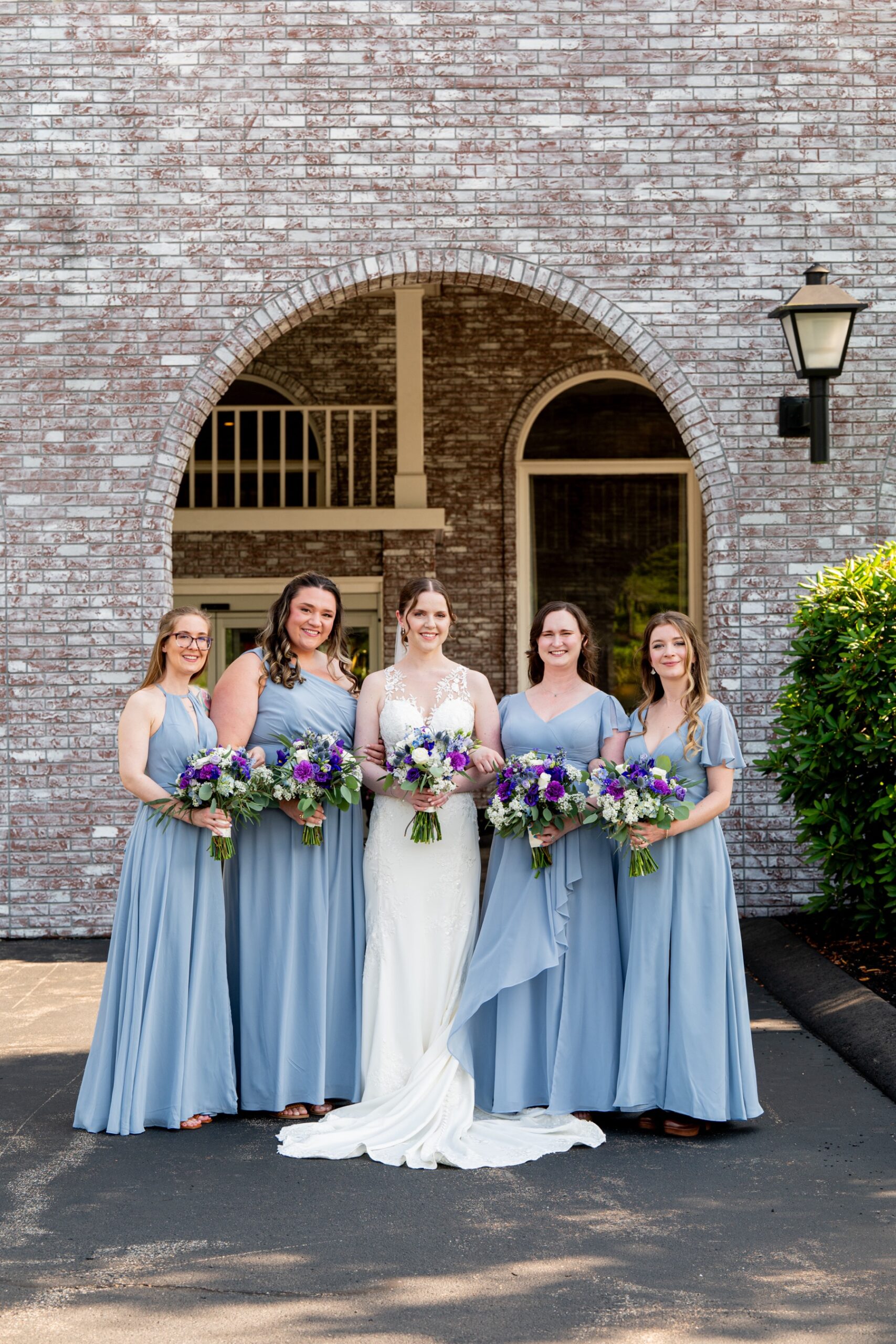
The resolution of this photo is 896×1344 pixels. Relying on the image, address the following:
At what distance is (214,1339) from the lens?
11.1ft

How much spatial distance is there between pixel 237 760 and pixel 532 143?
533cm

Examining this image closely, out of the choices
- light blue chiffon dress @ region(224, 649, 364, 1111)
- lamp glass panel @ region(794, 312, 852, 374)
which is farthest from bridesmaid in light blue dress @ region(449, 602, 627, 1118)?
lamp glass panel @ region(794, 312, 852, 374)

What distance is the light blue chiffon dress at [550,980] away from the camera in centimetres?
511

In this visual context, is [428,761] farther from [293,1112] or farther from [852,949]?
[852,949]

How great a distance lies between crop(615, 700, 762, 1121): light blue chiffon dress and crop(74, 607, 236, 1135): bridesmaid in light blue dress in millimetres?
1652

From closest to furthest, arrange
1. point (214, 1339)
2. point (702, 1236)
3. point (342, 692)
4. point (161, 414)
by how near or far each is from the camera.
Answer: point (214, 1339) → point (702, 1236) → point (342, 692) → point (161, 414)

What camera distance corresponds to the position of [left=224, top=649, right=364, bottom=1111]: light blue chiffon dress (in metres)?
5.27

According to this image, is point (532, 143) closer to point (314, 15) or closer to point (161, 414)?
point (314, 15)

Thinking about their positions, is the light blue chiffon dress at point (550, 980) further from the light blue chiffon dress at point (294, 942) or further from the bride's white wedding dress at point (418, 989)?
the light blue chiffon dress at point (294, 942)

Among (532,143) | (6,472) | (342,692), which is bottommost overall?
(342,692)

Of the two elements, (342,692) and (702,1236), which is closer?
(702,1236)

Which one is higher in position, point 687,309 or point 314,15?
point 314,15

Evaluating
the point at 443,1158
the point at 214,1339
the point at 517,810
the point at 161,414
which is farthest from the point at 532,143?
the point at 214,1339

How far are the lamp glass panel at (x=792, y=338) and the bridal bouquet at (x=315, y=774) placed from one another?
4618 millimetres
